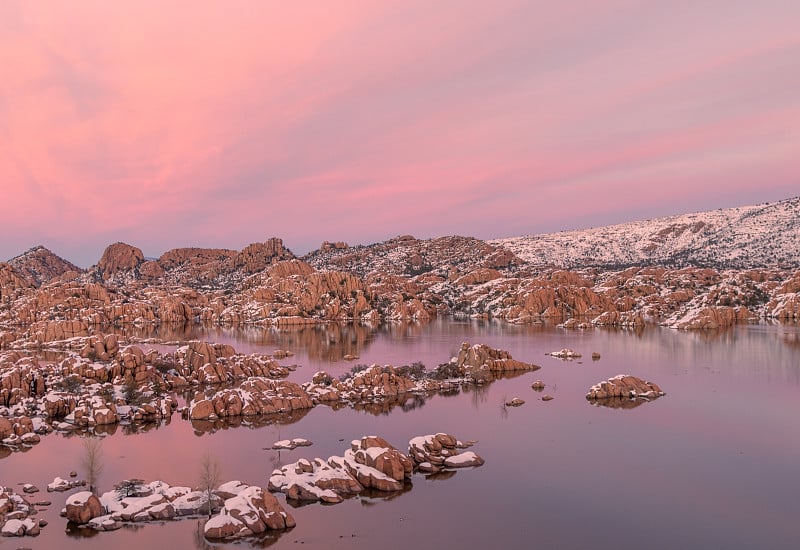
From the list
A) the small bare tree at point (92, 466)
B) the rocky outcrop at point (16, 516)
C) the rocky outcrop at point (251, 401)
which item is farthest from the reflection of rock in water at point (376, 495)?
the rocky outcrop at point (251, 401)

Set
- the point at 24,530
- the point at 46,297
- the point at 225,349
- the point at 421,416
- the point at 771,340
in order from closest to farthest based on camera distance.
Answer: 1. the point at 24,530
2. the point at 421,416
3. the point at 225,349
4. the point at 771,340
5. the point at 46,297

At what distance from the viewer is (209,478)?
42.0m

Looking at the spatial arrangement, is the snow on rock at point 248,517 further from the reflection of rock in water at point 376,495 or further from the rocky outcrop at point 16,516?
the rocky outcrop at point 16,516

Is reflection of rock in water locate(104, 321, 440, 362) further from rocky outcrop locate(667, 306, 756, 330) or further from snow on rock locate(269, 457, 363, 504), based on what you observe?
rocky outcrop locate(667, 306, 756, 330)

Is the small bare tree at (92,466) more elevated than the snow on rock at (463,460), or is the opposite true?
the small bare tree at (92,466)

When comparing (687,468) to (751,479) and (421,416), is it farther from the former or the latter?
(421,416)

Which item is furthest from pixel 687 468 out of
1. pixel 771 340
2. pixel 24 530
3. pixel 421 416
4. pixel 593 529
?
pixel 771 340

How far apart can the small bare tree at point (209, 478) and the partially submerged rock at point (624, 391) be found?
148 feet

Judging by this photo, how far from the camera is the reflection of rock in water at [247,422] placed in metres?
60.1

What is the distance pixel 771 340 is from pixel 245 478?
121977 millimetres

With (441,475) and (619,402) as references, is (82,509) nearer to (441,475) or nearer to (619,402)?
(441,475)

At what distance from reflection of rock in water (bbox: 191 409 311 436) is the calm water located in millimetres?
698

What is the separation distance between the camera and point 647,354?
362ft

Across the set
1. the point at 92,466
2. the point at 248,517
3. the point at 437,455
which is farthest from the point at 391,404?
the point at 248,517
